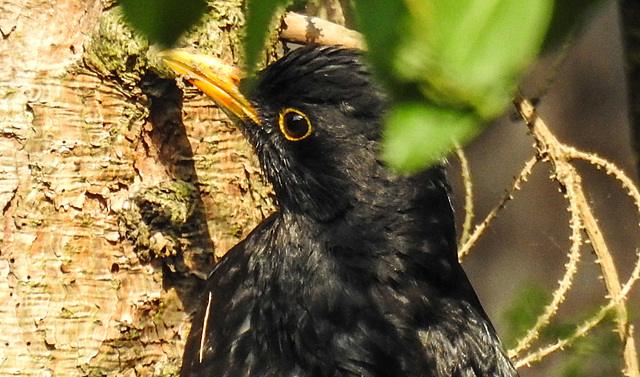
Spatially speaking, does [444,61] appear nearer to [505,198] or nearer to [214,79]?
[214,79]

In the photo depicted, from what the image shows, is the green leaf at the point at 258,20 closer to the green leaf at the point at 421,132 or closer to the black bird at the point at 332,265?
the green leaf at the point at 421,132

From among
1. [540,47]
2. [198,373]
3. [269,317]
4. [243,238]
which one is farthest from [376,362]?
[540,47]

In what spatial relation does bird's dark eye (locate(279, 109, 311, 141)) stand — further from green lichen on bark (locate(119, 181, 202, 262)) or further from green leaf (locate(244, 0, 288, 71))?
green leaf (locate(244, 0, 288, 71))

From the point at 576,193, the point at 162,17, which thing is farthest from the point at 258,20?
the point at 576,193

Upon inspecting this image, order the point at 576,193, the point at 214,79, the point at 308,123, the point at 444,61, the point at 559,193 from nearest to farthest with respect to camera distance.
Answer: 1. the point at 444,61
2. the point at 214,79
3. the point at 308,123
4. the point at 576,193
5. the point at 559,193

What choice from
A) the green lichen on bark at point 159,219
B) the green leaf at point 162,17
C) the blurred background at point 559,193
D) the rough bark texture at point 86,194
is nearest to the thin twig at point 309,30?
the rough bark texture at point 86,194

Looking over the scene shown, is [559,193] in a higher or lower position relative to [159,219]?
higher

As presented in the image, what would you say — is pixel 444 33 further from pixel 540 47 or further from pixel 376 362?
pixel 376 362

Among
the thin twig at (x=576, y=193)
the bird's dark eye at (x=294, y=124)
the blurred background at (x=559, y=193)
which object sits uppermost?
the blurred background at (x=559, y=193)
